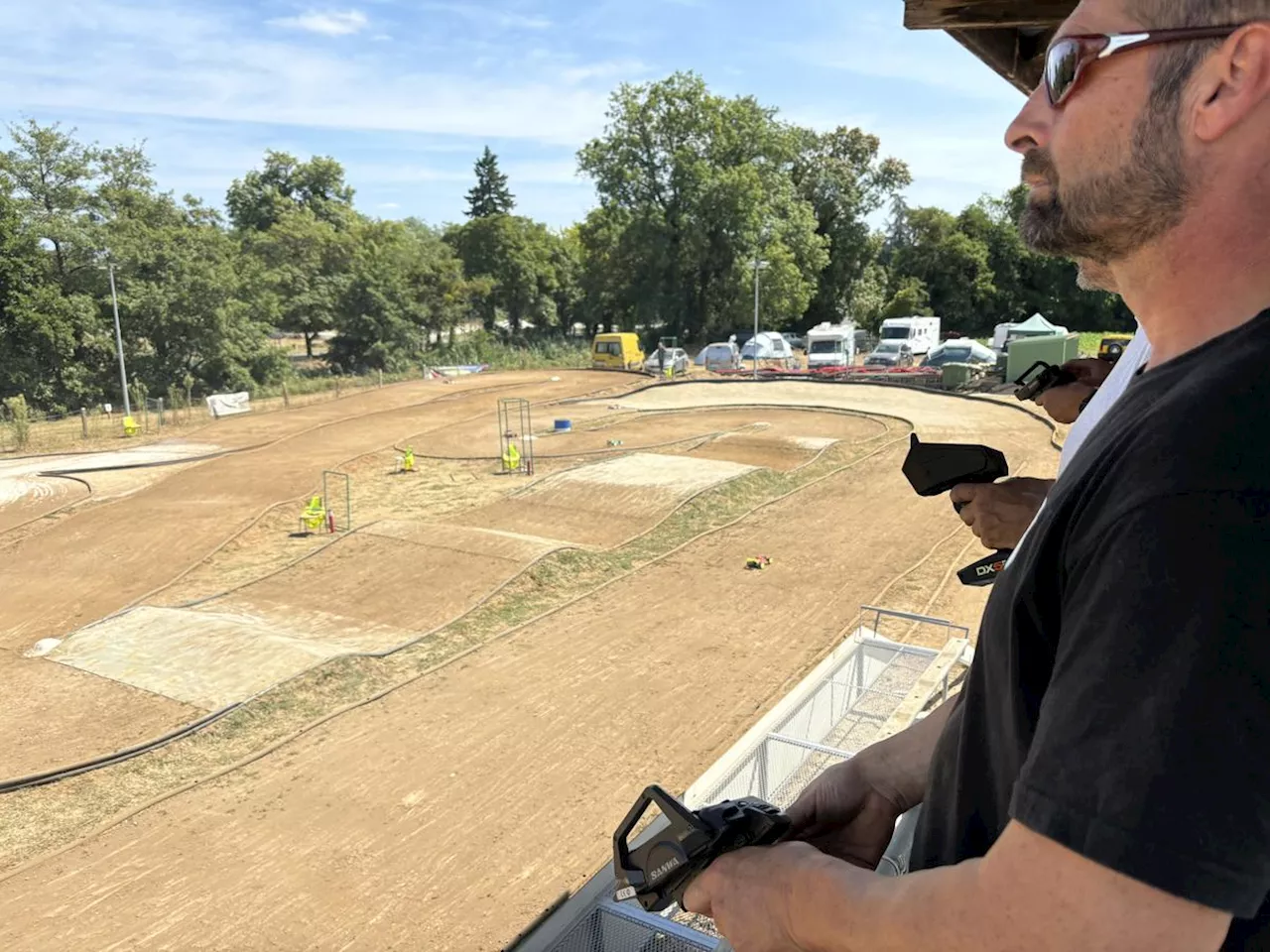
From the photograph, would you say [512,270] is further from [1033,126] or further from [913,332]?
[1033,126]

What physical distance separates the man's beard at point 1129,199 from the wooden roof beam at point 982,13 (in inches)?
109

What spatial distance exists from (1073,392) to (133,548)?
1677cm

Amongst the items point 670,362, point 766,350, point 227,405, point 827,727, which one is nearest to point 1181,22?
point 827,727

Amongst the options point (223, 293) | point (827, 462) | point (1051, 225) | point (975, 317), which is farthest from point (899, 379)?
point (1051, 225)

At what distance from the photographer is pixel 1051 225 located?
1.30 metres

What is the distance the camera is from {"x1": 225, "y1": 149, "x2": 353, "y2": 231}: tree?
223 ft

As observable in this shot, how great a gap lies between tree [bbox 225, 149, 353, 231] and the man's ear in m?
72.1

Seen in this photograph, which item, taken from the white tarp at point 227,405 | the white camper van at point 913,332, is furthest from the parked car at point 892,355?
the white tarp at point 227,405

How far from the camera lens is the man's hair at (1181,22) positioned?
1042mm

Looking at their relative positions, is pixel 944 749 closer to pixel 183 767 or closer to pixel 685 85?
pixel 183 767

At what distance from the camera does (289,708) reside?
368 inches

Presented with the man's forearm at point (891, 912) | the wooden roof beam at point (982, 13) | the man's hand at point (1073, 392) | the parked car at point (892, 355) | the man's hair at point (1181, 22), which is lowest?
the parked car at point (892, 355)

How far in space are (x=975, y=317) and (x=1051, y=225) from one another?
61.0 meters

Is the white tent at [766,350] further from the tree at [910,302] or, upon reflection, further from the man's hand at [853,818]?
the man's hand at [853,818]
